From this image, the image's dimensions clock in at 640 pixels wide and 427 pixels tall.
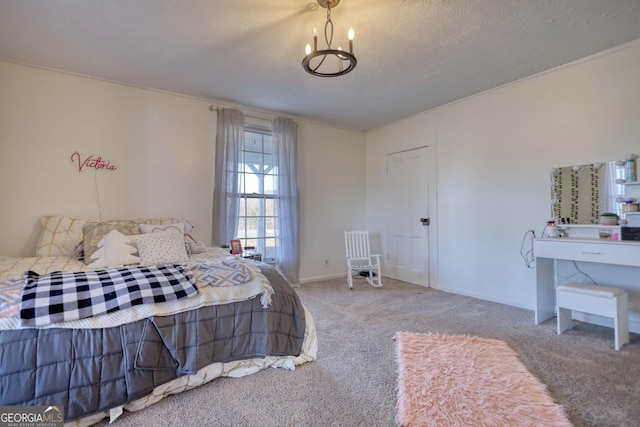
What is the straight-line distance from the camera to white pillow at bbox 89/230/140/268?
2232 mm

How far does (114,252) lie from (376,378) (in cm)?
213

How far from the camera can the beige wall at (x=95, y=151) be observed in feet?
8.87

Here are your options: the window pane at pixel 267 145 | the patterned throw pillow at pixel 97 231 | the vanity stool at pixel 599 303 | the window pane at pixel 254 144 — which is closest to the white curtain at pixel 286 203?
the window pane at pixel 267 145

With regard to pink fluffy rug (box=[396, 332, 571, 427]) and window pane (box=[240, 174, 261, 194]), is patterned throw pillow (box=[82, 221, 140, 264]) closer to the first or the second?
window pane (box=[240, 174, 261, 194])

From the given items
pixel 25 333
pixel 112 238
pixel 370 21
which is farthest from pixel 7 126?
pixel 370 21

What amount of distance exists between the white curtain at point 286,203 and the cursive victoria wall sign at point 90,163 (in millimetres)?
1895

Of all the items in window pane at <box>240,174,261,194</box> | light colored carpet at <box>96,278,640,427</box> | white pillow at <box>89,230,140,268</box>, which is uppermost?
window pane at <box>240,174,261,194</box>

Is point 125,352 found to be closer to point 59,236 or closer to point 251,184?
point 59,236

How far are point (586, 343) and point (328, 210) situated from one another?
126 inches

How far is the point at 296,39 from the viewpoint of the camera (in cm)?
237

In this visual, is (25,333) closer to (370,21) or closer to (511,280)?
(370,21)

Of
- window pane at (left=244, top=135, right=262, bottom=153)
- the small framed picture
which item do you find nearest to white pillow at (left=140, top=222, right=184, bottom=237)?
the small framed picture

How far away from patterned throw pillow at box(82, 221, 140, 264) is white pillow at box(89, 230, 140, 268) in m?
0.10

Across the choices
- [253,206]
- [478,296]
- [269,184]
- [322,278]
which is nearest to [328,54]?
[269,184]
